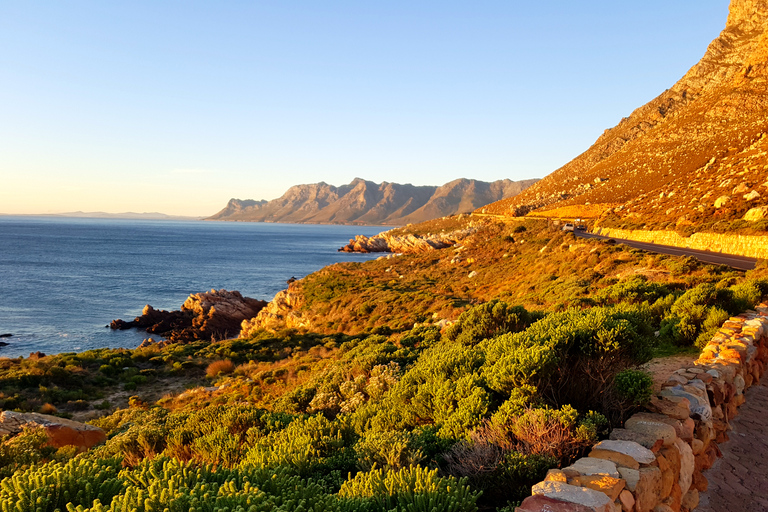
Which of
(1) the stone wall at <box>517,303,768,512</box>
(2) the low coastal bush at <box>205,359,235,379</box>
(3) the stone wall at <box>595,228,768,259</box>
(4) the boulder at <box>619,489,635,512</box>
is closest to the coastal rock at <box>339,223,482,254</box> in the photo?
(3) the stone wall at <box>595,228,768,259</box>

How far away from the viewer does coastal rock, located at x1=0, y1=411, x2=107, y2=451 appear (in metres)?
9.05

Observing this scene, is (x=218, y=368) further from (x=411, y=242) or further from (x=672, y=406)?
(x=411, y=242)

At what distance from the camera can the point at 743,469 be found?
5.34 meters

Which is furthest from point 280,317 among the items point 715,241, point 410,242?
point 410,242

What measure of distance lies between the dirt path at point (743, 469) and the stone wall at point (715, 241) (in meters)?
16.1

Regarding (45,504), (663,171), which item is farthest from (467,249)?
(45,504)

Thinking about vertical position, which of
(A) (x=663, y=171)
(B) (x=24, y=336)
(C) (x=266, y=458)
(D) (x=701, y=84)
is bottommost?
(B) (x=24, y=336)

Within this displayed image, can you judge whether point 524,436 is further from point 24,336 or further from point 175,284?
point 175,284

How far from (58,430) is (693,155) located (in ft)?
214

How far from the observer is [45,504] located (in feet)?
10.3

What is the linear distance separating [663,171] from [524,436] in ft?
199

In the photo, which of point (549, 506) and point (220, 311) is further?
point (220, 311)

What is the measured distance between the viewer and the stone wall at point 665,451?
3.15m

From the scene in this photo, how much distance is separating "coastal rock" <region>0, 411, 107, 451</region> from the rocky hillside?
29.3m
